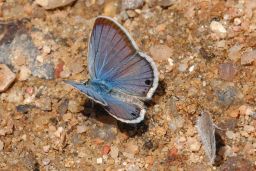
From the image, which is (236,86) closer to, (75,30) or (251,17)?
(251,17)

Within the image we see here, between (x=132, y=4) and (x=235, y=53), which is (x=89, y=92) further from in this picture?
(x=235, y=53)

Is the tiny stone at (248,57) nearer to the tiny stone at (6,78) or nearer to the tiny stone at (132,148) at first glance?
the tiny stone at (132,148)

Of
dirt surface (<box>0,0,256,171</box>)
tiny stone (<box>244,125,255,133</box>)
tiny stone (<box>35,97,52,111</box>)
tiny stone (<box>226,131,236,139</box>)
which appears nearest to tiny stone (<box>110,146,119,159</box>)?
dirt surface (<box>0,0,256,171</box>)

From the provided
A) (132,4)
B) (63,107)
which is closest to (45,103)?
(63,107)

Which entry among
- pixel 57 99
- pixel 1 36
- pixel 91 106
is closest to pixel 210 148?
pixel 91 106

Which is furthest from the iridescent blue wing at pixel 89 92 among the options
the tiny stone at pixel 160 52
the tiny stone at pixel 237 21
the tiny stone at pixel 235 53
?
the tiny stone at pixel 237 21

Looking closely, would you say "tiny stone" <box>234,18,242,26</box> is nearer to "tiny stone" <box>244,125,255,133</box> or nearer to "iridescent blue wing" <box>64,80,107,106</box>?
"tiny stone" <box>244,125,255,133</box>

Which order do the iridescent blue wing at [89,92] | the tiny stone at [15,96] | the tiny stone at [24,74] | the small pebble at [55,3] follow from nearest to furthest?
the iridescent blue wing at [89,92] → the tiny stone at [15,96] → the tiny stone at [24,74] → the small pebble at [55,3]
